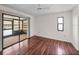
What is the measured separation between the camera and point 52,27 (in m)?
→ 7.80

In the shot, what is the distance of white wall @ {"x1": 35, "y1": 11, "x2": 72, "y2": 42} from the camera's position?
640 cm

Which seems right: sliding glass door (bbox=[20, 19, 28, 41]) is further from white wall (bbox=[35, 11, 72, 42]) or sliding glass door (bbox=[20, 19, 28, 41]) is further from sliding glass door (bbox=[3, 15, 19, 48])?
white wall (bbox=[35, 11, 72, 42])

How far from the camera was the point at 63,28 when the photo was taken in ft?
22.3

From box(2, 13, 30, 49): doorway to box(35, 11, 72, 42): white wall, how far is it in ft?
4.72

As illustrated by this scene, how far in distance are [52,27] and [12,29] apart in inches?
131

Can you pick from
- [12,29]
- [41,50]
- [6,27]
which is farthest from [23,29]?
[41,50]

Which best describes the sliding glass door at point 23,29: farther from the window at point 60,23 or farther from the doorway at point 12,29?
the window at point 60,23

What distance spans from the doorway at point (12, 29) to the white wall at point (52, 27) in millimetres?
1437

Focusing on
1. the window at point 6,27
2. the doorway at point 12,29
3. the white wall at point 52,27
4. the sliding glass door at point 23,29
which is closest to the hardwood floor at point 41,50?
the doorway at point 12,29

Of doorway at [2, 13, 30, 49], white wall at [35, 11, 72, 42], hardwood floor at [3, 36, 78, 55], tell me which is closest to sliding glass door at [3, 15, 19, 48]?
doorway at [2, 13, 30, 49]
